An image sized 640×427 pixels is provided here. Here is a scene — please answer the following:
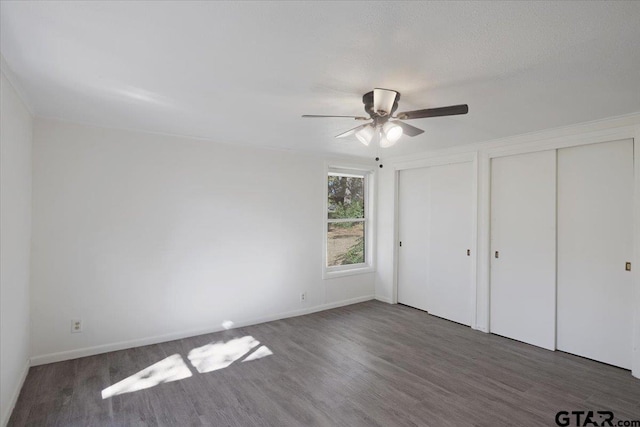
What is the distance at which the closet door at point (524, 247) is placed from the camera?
11.8 ft

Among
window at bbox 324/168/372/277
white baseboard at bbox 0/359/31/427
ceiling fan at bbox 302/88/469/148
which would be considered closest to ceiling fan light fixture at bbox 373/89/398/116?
ceiling fan at bbox 302/88/469/148

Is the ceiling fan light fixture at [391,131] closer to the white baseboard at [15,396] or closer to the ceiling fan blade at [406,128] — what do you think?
the ceiling fan blade at [406,128]

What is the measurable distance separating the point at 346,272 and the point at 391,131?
3260mm

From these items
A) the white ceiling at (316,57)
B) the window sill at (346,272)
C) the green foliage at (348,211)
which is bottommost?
the window sill at (346,272)

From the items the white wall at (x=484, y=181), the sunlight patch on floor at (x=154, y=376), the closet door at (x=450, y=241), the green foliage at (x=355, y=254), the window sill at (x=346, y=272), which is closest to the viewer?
the sunlight patch on floor at (x=154, y=376)

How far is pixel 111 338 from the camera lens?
3.42 meters

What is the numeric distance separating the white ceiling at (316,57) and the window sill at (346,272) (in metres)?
2.69

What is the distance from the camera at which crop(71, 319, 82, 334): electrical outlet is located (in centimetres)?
323

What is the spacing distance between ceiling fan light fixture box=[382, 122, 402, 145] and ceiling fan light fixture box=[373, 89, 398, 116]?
86mm

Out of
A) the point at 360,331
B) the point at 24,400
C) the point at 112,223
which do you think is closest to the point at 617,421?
the point at 360,331

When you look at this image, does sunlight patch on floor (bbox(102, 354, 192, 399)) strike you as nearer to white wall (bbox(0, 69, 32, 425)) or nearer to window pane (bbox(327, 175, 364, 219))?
white wall (bbox(0, 69, 32, 425))

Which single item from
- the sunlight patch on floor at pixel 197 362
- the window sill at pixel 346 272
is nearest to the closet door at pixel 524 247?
the window sill at pixel 346 272

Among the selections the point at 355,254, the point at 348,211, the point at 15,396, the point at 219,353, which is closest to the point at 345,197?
the point at 348,211

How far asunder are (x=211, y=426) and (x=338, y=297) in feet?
10.2
